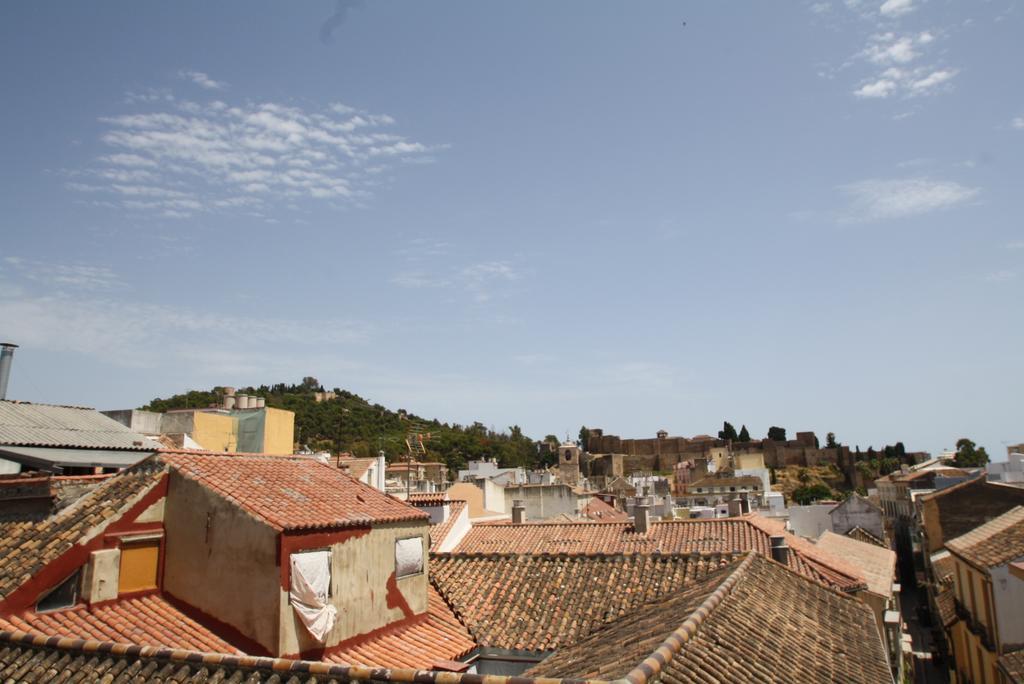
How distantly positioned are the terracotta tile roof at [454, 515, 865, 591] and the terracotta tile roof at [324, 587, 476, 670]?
5376 millimetres

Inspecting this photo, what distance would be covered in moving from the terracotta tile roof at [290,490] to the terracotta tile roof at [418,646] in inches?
73.5

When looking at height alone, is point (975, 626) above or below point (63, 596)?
below

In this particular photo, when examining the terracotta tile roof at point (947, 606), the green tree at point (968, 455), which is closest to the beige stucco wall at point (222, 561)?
the terracotta tile roof at point (947, 606)

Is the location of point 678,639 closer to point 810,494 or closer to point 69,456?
point 69,456

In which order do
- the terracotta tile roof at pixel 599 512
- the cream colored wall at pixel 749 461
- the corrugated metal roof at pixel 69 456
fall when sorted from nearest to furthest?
the corrugated metal roof at pixel 69 456, the terracotta tile roof at pixel 599 512, the cream colored wall at pixel 749 461

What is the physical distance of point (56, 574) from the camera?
376 inches

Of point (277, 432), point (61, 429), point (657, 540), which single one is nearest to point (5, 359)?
point (61, 429)

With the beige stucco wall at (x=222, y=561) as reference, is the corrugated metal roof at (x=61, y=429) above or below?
above

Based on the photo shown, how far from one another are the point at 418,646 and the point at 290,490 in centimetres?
337

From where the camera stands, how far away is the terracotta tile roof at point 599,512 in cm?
3847

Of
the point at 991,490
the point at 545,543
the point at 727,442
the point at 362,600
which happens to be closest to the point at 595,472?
the point at 727,442

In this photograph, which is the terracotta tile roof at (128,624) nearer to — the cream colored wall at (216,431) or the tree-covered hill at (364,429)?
the cream colored wall at (216,431)

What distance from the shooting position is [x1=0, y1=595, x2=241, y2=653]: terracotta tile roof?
9.12 metres

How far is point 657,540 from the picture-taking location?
70.4ft
